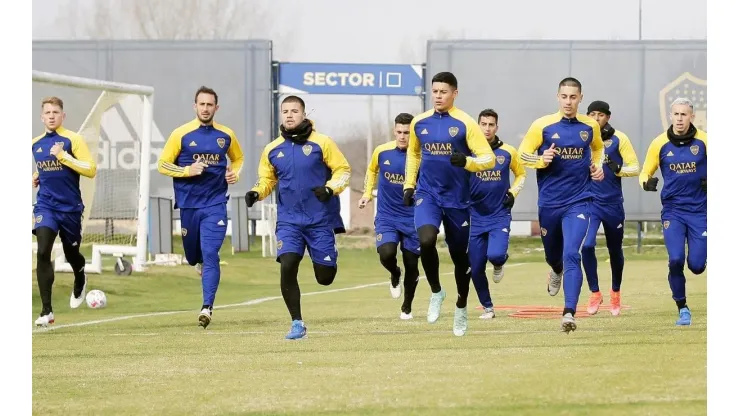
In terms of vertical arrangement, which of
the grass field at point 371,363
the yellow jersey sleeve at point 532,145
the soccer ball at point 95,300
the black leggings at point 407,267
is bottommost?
the soccer ball at point 95,300

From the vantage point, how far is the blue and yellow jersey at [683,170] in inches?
522

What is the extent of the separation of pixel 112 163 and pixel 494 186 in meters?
9.76

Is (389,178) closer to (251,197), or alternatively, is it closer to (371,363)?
(251,197)

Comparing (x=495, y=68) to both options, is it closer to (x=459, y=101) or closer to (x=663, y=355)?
(x=459, y=101)

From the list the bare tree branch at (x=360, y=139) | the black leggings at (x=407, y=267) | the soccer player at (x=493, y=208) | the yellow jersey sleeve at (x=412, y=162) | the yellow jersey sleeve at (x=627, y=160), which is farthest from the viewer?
the bare tree branch at (x=360, y=139)

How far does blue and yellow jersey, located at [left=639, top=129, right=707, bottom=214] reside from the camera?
13.2 metres

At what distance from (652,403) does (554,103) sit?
1105 inches

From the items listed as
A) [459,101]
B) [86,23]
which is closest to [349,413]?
[459,101]

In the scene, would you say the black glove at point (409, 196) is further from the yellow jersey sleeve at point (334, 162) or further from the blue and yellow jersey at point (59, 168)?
the blue and yellow jersey at point (59, 168)

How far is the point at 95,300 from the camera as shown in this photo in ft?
60.4

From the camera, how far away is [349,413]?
323 inches

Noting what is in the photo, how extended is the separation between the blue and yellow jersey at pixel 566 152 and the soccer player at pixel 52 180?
4.73 meters

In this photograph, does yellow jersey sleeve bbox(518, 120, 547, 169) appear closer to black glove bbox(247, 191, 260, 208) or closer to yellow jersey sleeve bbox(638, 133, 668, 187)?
yellow jersey sleeve bbox(638, 133, 668, 187)

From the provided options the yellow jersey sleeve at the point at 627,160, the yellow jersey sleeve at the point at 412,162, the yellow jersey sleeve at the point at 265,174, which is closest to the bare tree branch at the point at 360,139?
the yellow jersey sleeve at the point at 627,160
